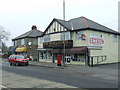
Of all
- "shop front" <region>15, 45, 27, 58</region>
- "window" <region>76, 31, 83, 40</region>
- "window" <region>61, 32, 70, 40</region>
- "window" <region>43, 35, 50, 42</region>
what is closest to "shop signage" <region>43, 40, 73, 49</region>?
"window" <region>61, 32, 70, 40</region>

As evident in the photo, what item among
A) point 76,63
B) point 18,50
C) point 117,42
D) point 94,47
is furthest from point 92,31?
point 18,50

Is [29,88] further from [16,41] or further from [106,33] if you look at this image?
[16,41]

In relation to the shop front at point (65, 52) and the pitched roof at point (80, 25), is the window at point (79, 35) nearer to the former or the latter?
the pitched roof at point (80, 25)

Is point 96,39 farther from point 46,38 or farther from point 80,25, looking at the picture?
point 46,38

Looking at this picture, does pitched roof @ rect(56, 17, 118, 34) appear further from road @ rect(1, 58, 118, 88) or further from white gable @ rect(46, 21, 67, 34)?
road @ rect(1, 58, 118, 88)

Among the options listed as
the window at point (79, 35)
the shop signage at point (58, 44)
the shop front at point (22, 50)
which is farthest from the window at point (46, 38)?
the shop front at point (22, 50)

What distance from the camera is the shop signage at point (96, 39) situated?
25.5 m

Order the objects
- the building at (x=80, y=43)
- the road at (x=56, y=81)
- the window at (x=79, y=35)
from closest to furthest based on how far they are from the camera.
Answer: the road at (x=56, y=81), the building at (x=80, y=43), the window at (x=79, y=35)

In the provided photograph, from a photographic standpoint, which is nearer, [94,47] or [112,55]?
Result: [94,47]

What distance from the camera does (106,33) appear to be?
28328 millimetres

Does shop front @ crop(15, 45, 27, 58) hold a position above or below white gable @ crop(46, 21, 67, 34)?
below

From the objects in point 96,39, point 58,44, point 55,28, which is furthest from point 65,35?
point 96,39

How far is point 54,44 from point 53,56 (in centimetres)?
273

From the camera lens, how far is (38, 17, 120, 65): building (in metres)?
25.1
